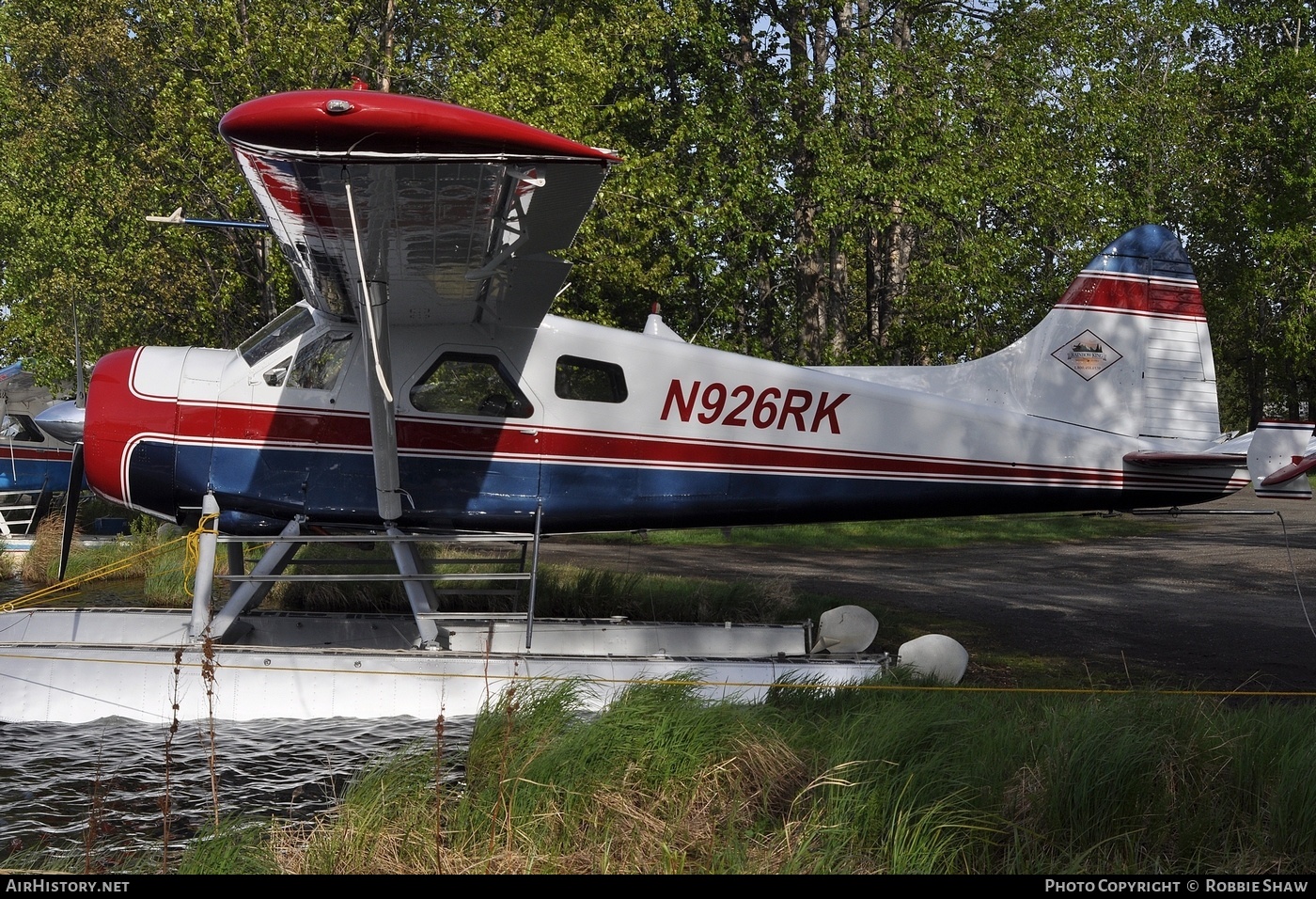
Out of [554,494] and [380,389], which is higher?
[380,389]

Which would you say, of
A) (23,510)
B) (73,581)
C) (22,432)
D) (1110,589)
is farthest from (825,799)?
(22,432)

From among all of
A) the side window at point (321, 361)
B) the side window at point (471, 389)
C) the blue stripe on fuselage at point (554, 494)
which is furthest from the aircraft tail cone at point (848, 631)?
the side window at point (321, 361)

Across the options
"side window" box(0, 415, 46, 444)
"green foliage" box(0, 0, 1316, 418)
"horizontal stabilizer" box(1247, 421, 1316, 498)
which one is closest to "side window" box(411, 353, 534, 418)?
"horizontal stabilizer" box(1247, 421, 1316, 498)

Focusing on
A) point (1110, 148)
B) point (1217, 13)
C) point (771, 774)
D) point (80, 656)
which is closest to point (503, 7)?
point (1110, 148)

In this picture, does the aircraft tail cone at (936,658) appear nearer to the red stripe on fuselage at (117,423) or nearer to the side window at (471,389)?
the side window at (471,389)

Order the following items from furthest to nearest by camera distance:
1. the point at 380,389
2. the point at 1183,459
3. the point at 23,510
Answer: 1. the point at 23,510
2. the point at 1183,459
3. the point at 380,389

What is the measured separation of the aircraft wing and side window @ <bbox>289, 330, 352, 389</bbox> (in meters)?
0.25

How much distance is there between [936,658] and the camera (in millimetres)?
7520

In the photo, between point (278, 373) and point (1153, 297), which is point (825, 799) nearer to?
point (278, 373)

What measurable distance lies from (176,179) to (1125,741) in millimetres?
15080

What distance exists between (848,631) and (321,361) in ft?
14.2

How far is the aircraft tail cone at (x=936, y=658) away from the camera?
7.46 m

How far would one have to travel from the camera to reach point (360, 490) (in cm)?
761

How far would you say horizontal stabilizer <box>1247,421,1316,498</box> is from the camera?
24.3 feet
